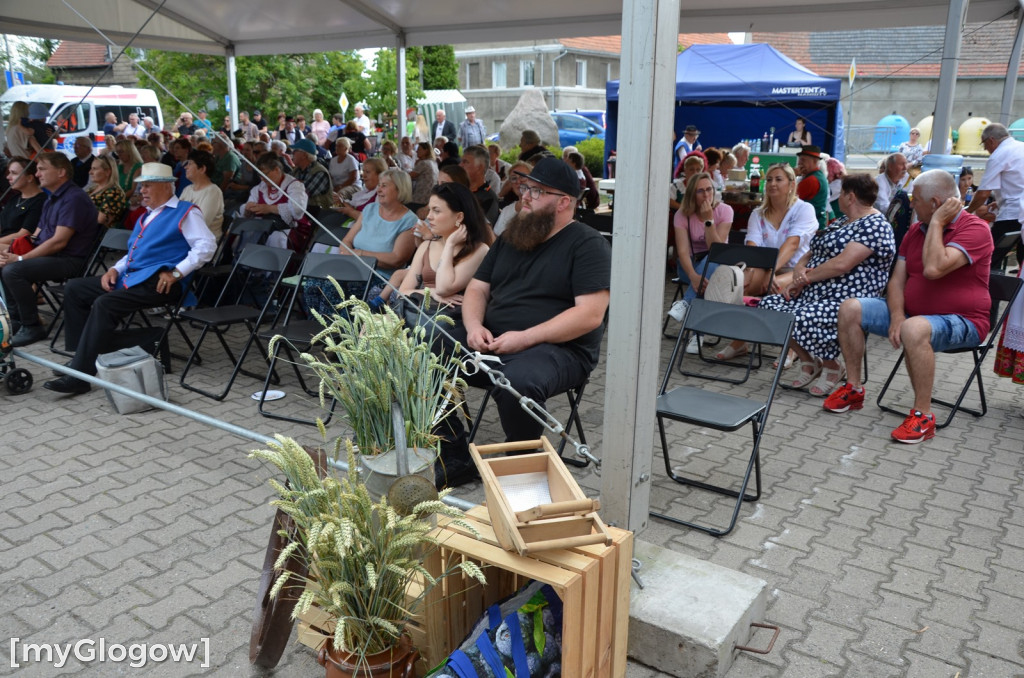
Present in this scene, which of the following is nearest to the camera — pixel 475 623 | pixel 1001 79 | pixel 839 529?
pixel 475 623

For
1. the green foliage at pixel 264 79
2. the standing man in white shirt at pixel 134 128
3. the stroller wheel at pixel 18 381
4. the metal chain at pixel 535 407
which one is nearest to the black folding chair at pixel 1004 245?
the metal chain at pixel 535 407

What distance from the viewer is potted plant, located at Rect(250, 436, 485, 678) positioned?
2.02 metres

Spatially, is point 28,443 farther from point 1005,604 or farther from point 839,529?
point 1005,604

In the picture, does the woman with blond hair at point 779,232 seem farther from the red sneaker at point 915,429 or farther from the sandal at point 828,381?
the red sneaker at point 915,429

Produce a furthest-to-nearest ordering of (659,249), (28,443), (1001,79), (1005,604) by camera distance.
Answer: (1001,79), (28,443), (1005,604), (659,249)

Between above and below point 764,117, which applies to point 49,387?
below

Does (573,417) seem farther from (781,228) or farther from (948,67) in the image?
(948,67)

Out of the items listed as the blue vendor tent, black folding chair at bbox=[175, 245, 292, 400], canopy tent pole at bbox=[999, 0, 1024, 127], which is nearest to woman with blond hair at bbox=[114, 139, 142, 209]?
black folding chair at bbox=[175, 245, 292, 400]

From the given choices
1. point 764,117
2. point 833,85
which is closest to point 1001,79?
point 764,117

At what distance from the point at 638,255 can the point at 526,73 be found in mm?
39533

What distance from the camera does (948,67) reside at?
20.5ft

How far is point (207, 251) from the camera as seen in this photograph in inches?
208

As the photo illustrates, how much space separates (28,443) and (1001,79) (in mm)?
29793

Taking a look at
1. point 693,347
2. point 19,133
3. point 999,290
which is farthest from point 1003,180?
point 19,133
